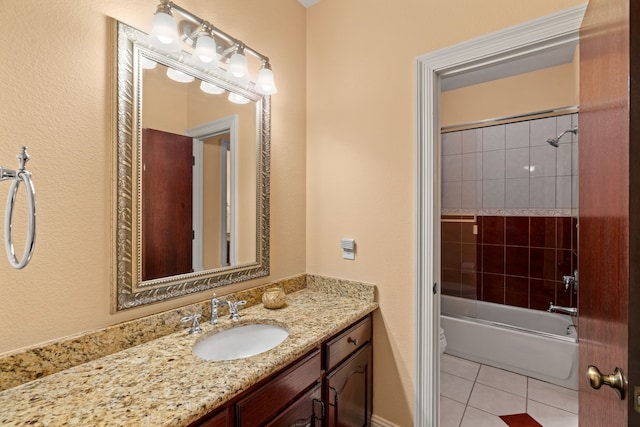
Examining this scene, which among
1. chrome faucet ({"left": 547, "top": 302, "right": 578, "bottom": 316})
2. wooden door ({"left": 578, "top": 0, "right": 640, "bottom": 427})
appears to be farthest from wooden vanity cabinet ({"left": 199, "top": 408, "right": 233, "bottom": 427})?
chrome faucet ({"left": 547, "top": 302, "right": 578, "bottom": 316})

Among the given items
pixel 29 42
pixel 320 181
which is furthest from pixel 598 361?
pixel 29 42

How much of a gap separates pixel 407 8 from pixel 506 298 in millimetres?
2689

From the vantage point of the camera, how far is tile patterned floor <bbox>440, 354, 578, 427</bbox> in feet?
6.09

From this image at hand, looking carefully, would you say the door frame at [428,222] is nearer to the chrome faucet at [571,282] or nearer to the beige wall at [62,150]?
the beige wall at [62,150]

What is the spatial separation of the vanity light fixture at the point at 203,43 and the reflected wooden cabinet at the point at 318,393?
1.28m

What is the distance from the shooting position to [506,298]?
9.64ft

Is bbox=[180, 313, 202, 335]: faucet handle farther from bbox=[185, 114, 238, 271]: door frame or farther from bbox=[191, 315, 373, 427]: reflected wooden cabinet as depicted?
bbox=[191, 315, 373, 427]: reflected wooden cabinet

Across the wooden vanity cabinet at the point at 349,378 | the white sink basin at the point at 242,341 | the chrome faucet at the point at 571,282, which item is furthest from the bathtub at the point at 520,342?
the white sink basin at the point at 242,341

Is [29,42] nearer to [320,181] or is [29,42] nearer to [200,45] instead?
[200,45]

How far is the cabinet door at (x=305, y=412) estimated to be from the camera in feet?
3.54

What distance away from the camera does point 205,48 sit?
127 centimetres

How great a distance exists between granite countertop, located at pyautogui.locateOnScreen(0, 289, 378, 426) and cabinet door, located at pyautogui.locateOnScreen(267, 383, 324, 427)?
194 millimetres

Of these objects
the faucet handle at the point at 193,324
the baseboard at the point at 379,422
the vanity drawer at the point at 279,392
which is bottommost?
the baseboard at the point at 379,422

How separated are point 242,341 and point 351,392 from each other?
60 centimetres
